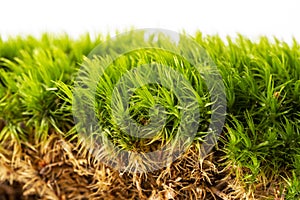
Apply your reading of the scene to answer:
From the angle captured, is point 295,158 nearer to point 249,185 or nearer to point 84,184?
point 249,185

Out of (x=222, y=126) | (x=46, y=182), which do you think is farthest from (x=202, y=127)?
(x=46, y=182)

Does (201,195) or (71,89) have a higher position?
(71,89)

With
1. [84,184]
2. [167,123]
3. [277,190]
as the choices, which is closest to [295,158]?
[277,190]

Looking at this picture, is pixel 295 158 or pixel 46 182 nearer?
pixel 295 158

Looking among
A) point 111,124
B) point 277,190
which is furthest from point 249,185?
point 111,124

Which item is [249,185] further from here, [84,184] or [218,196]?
[84,184]

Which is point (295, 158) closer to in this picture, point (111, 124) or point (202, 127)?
point (202, 127)

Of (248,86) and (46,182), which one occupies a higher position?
(248,86)
